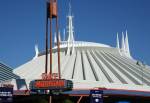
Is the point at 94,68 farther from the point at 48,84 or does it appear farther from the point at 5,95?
the point at 5,95

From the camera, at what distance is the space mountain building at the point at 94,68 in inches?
2795

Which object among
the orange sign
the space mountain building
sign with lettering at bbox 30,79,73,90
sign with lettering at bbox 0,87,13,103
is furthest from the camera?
the space mountain building

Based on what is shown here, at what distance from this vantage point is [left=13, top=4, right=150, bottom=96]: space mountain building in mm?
70981

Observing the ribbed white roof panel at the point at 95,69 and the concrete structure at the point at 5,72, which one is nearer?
the ribbed white roof panel at the point at 95,69

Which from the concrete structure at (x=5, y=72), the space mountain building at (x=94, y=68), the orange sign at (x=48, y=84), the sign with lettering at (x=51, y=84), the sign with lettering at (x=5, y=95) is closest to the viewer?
the sign with lettering at (x=5, y=95)

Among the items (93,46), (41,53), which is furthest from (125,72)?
(41,53)

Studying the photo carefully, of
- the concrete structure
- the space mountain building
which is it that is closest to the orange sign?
the space mountain building

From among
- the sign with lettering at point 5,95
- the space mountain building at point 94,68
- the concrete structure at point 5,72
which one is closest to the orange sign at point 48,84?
the space mountain building at point 94,68

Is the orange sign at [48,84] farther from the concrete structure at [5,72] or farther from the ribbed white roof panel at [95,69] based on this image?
the concrete structure at [5,72]

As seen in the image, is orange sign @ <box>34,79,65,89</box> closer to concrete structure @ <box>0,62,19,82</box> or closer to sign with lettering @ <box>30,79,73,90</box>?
sign with lettering @ <box>30,79,73,90</box>

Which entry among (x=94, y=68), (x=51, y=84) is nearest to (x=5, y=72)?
(x=94, y=68)

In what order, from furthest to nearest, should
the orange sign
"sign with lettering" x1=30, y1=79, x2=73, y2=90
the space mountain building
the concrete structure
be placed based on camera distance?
the concrete structure < the space mountain building < the orange sign < "sign with lettering" x1=30, y1=79, x2=73, y2=90

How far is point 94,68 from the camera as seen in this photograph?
77.4 meters

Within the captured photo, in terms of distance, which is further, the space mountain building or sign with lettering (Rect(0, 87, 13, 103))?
the space mountain building
